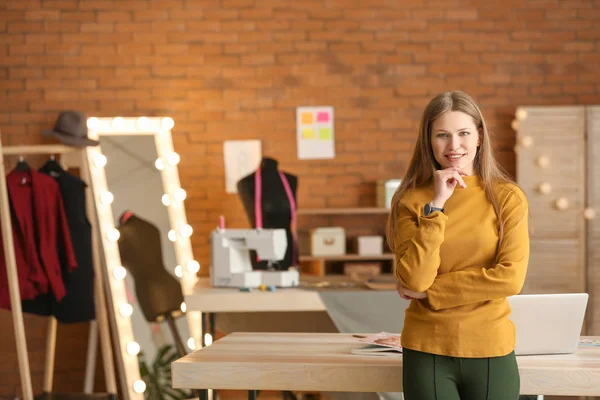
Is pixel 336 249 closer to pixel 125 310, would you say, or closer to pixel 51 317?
pixel 125 310

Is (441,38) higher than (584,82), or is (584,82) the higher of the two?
(441,38)

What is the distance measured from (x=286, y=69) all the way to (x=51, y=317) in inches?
89.2

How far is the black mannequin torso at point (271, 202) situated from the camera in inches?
183

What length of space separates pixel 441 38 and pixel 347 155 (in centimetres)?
105

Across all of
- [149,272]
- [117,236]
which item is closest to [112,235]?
[117,236]

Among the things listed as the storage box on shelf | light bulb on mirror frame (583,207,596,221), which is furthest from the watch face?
light bulb on mirror frame (583,207,596,221)

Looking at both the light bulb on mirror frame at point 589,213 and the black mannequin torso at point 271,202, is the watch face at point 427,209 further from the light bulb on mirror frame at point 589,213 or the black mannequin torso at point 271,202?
the light bulb on mirror frame at point 589,213

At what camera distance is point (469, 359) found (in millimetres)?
1869

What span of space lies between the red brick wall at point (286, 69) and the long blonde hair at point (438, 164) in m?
3.30

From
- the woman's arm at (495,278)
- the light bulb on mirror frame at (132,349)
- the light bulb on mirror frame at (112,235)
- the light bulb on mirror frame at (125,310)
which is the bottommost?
the light bulb on mirror frame at (132,349)

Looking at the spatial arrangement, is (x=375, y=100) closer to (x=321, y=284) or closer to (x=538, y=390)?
(x=321, y=284)

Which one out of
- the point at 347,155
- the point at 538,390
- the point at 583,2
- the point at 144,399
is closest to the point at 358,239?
the point at 347,155

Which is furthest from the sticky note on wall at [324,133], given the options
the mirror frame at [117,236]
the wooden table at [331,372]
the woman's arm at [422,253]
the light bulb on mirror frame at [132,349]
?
the woman's arm at [422,253]

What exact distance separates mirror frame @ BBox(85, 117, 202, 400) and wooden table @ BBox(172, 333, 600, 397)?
223 centimetres
